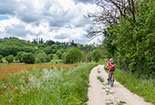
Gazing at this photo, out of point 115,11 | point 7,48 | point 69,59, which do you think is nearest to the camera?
point 115,11

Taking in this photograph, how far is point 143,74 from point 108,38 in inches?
387

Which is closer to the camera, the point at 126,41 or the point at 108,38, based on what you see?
the point at 126,41

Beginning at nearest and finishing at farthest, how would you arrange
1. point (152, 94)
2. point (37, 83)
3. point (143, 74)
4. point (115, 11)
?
point (37, 83) → point (152, 94) → point (143, 74) → point (115, 11)

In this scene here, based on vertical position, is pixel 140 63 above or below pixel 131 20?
below

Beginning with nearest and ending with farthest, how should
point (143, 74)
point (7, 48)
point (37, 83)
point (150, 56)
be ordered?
point (37, 83) → point (150, 56) → point (143, 74) → point (7, 48)

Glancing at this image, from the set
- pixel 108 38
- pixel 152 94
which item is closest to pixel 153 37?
pixel 152 94

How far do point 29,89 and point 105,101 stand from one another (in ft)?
11.5

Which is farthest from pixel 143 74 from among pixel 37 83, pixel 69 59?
pixel 69 59

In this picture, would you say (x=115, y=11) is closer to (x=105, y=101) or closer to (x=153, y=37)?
(x=153, y=37)

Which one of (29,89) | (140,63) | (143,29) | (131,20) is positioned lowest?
(29,89)

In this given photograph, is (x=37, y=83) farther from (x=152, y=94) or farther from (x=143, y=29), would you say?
(x=143, y=29)

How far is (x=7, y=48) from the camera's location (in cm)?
10712

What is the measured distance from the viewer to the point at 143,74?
10109mm

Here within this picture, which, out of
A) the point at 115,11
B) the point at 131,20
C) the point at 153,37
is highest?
the point at 115,11
